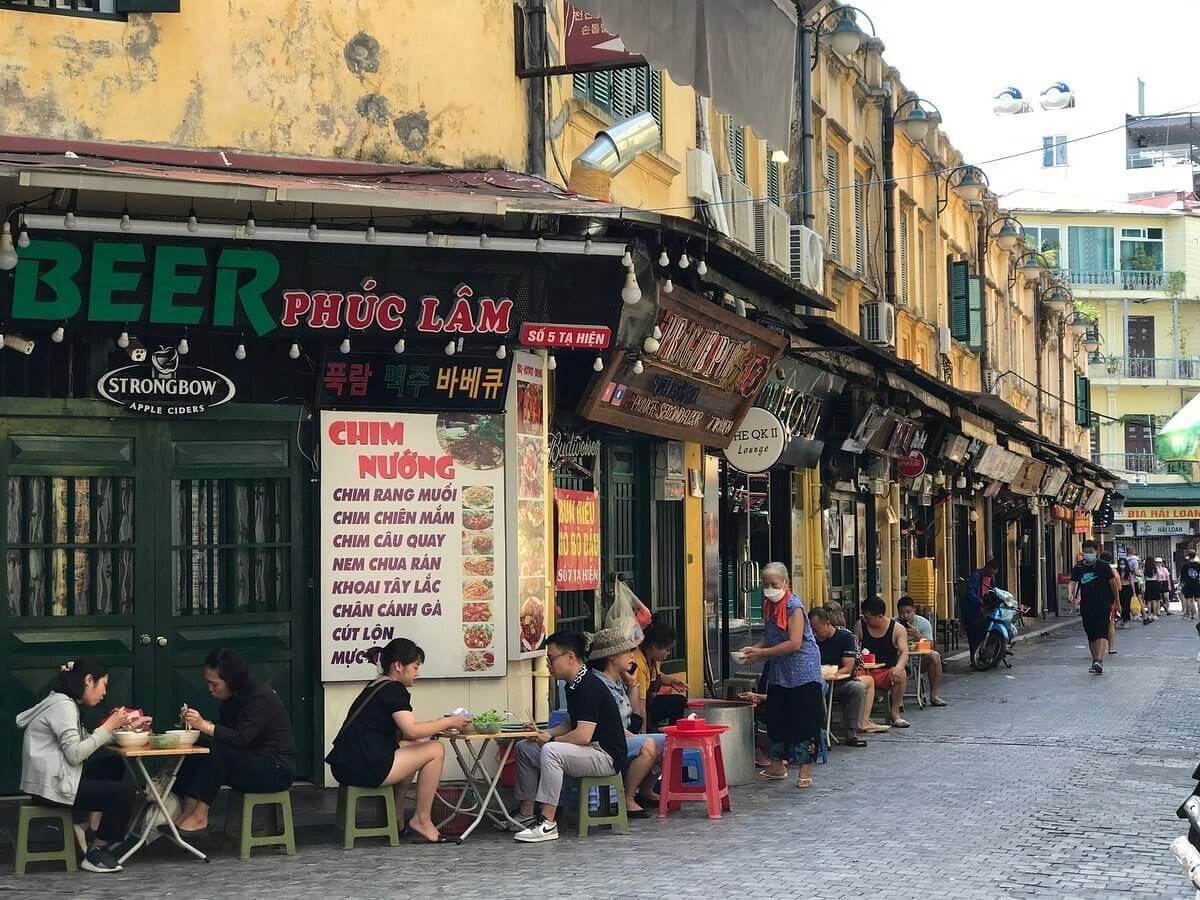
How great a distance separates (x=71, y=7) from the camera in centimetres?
1174

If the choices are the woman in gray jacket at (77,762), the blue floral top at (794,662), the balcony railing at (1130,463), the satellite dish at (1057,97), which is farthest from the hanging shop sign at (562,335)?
the balcony railing at (1130,463)

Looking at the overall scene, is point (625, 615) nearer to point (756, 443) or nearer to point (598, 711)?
point (598, 711)

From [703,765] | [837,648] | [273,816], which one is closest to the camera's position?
[273,816]

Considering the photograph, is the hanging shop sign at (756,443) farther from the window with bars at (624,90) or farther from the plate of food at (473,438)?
the plate of food at (473,438)

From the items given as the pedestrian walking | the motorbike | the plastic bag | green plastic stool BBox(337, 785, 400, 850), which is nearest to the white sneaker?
green plastic stool BBox(337, 785, 400, 850)

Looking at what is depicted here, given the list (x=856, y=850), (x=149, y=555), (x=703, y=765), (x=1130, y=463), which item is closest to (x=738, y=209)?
(x=703, y=765)

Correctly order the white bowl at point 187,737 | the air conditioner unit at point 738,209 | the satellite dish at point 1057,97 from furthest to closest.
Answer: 1. the satellite dish at point 1057,97
2. the air conditioner unit at point 738,209
3. the white bowl at point 187,737

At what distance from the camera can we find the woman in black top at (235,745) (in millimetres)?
9922

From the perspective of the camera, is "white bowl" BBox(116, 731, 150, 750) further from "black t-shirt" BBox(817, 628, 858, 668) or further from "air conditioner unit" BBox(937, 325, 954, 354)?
"air conditioner unit" BBox(937, 325, 954, 354)

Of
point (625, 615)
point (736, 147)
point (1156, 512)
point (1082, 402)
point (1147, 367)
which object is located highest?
point (1147, 367)

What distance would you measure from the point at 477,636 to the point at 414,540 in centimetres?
83

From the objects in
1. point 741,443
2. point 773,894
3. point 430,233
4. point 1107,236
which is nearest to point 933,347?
point 741,443

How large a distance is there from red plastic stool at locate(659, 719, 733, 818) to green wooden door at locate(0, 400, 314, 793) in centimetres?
263

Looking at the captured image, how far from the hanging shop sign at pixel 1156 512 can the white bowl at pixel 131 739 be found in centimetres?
5741
